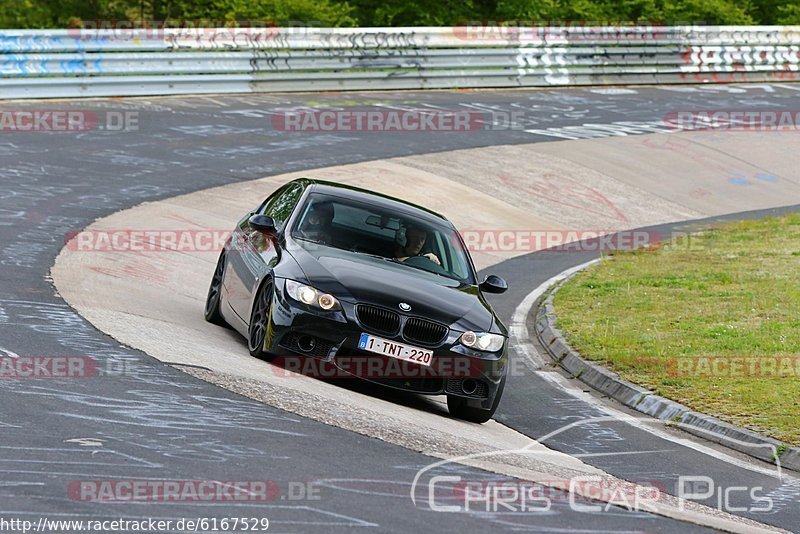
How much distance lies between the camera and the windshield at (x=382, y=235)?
11000 millimetres

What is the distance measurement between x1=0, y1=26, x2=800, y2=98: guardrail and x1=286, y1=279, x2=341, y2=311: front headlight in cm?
1592

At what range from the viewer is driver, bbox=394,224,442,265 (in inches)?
436

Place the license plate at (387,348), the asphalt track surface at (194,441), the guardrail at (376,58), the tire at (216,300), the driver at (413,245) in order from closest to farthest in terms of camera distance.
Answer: the asphalt track surface at (194,441)
the license plate at (387,348)
the driver at (413,245)
the tire at (216,300)
the guardrail at (376,58)

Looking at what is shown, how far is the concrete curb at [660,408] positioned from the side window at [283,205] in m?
3.31

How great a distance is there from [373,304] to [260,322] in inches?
43.2

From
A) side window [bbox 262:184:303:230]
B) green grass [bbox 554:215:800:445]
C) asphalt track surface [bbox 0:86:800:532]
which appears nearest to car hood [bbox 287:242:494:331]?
side window [bbox 262:184:303:230]

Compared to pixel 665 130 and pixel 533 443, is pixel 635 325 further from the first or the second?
pixel 665 130

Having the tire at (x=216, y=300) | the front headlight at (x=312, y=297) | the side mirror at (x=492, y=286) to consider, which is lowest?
the tire at (x=216, y=300)

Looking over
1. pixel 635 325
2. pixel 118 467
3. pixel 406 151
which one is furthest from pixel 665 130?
pixel 118 467

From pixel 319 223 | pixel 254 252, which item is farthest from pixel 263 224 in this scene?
pixel 319 223

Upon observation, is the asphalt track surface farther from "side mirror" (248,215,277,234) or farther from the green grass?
"side mirror" (248,215,277,234)

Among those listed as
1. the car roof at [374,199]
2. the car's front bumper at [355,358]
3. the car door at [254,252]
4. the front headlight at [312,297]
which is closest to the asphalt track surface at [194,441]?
the car's front bumper at [355,358]

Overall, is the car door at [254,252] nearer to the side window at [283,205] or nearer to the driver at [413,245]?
the side window at [283,205]

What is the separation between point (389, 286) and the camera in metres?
9.98
